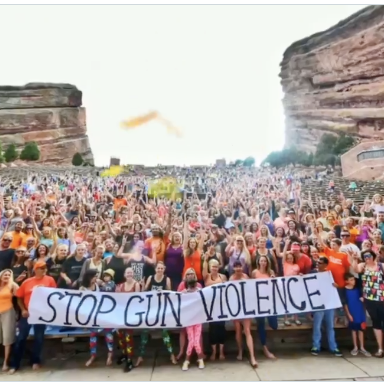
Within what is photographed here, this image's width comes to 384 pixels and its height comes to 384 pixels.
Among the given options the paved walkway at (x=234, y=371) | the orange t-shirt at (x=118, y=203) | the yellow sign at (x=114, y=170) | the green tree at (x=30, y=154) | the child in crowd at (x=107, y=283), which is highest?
the green tree at (x=30, y=154)

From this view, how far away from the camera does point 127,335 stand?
3.86 meters

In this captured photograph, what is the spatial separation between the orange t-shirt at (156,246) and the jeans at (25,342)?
129 cm

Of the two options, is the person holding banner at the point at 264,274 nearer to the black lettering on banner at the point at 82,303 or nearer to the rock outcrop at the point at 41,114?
the black lettering on banner at the point at 82,303

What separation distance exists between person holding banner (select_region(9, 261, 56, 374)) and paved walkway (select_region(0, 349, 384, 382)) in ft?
0.38

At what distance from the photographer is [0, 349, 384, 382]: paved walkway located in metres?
3.60

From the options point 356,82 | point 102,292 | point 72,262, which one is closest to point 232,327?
point 102,292

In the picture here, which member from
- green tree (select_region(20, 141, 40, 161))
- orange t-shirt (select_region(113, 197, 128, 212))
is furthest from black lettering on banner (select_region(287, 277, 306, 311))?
green tree (select_region(20, 141, 40, 161))

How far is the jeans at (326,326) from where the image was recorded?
4.02 m

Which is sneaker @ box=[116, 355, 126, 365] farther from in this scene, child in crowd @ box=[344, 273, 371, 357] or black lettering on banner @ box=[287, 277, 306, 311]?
child in crowd @ box=[344, 273, 371, 357]

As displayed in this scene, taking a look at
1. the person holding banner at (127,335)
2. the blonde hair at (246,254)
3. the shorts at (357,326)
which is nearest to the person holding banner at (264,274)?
the blonde hair at (246,254)

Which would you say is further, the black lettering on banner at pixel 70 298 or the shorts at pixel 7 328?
the black lettering on banner at pixel 70 298

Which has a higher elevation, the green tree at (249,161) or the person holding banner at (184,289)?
the green tree at (249,161)

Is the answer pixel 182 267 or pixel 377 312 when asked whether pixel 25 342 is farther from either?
pixel 377 312

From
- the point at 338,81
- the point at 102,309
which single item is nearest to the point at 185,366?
the point at 102,309
